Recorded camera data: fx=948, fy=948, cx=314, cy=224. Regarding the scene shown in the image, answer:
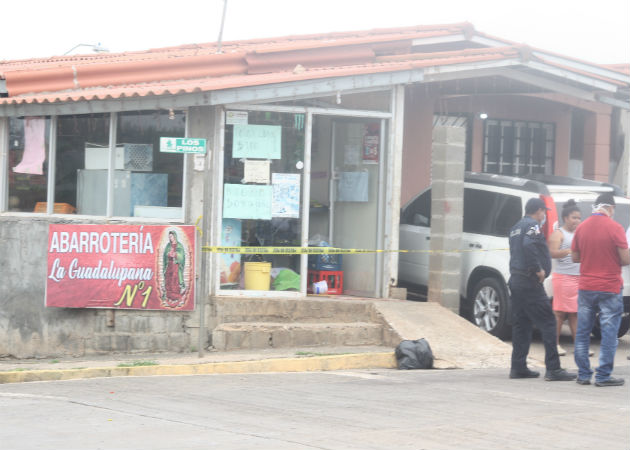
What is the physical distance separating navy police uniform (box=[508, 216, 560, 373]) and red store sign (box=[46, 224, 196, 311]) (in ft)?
14.7

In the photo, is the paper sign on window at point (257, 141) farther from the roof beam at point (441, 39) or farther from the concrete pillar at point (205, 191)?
the roof beam at point (441, 39)

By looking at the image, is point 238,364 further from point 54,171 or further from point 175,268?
point 54,171

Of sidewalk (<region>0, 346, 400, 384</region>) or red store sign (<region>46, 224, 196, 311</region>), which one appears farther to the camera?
red store sign (<region>46, 224, 196, 311</region>)

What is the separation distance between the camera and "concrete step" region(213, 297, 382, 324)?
40.8ft

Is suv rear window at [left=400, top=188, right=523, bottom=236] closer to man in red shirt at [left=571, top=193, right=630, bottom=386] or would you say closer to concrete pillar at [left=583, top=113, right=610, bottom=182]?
man in red shirt at [left=571, top=193, right=630, bottom=386]

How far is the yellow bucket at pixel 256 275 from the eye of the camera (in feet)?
41.6

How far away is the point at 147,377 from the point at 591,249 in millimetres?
4940

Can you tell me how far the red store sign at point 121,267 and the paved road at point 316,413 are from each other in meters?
2.26

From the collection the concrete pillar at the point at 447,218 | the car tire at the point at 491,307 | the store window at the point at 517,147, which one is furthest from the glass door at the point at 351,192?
the store window at the point at 517,147

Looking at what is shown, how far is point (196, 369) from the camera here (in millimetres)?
10758

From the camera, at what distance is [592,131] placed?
1869 centimetres

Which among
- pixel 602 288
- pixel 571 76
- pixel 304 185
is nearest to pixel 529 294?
pixel 602 288

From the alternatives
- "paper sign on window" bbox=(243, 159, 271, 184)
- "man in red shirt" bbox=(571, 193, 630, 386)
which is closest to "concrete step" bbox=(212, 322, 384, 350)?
"paper sign on window" bbox=(243, 159, 271, 184)

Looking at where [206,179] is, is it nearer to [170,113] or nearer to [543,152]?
[170,113]
